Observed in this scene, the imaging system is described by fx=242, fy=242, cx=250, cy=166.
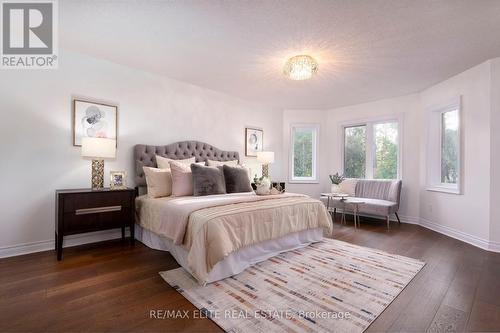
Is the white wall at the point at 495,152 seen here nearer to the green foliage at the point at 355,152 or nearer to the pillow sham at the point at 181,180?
the green foliage at the point at 355,152

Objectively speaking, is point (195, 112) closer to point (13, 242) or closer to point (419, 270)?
point (13, 242)

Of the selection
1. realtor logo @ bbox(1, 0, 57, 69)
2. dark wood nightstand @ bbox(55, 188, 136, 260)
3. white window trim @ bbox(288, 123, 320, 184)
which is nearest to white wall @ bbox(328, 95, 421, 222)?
white window trim @ bbox(288, 123, 320, 184)

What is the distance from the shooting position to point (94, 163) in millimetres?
3219

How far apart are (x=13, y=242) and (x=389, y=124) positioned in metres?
6.34

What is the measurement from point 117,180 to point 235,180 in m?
1.61

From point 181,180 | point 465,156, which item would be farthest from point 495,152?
point 181,180

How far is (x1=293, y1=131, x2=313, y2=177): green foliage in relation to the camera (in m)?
6.03

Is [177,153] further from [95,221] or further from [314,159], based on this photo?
[314,159]

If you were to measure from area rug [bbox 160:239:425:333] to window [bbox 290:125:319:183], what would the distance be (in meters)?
3.26

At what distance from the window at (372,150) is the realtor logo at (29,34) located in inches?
213

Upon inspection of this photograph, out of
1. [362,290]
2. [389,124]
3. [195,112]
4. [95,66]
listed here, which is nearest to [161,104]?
[195,112]

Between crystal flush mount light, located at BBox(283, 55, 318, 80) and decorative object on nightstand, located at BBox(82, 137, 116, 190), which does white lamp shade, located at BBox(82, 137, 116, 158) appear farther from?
crystal flush mount light, located at BBox(283, 55, 318, 80)

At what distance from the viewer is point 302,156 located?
19.8 ft

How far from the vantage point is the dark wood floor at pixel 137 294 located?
160 centimetres
